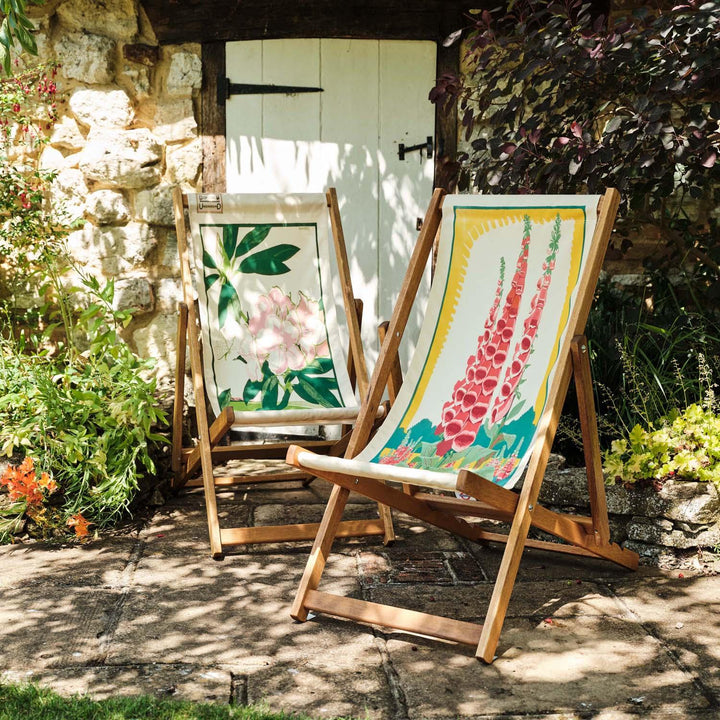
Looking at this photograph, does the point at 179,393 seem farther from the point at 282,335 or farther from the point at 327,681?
the point at 327,681

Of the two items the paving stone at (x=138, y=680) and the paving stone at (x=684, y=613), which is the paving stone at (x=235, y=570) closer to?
the paving stone at (x=138, y=680)

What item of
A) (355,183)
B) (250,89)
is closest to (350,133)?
(355,183)

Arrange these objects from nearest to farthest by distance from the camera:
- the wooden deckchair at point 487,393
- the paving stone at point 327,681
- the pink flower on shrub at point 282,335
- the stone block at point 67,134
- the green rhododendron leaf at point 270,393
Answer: the paving stone at point 327,681
the wooden deckchair at point 487,393
the green rhododendron leaf at point 270,393
the pink flower on shrub at point 282,335
the stone block at point 67,134

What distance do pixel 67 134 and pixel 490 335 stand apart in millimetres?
2541

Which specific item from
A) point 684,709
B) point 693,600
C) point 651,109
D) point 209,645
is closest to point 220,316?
point 209,645

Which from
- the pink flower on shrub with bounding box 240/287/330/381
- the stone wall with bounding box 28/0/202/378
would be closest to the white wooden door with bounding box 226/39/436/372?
the stone wall with bounding box 28/0/202/378

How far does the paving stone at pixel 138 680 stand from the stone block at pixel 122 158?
2.66 meters

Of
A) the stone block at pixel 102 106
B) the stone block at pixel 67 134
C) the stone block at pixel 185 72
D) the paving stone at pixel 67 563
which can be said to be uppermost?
the stone block at pixel 185 72

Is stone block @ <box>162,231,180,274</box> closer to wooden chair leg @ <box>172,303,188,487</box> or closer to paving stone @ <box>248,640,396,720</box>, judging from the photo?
wooden chair leg @ <box>172,303,188,487</box>

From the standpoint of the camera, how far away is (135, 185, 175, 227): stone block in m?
4.38

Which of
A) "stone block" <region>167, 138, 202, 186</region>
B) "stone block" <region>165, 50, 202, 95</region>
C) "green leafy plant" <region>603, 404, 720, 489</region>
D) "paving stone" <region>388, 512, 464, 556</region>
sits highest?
"stone block" <region>165, 50, 202, 95</region>

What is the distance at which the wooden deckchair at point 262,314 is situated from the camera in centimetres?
346

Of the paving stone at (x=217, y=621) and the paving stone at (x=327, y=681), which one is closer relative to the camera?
the paving stone at (x=327, y=681)

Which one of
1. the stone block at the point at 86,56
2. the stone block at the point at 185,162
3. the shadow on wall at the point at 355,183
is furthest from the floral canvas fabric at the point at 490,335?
the stone block at the point at 86,56
